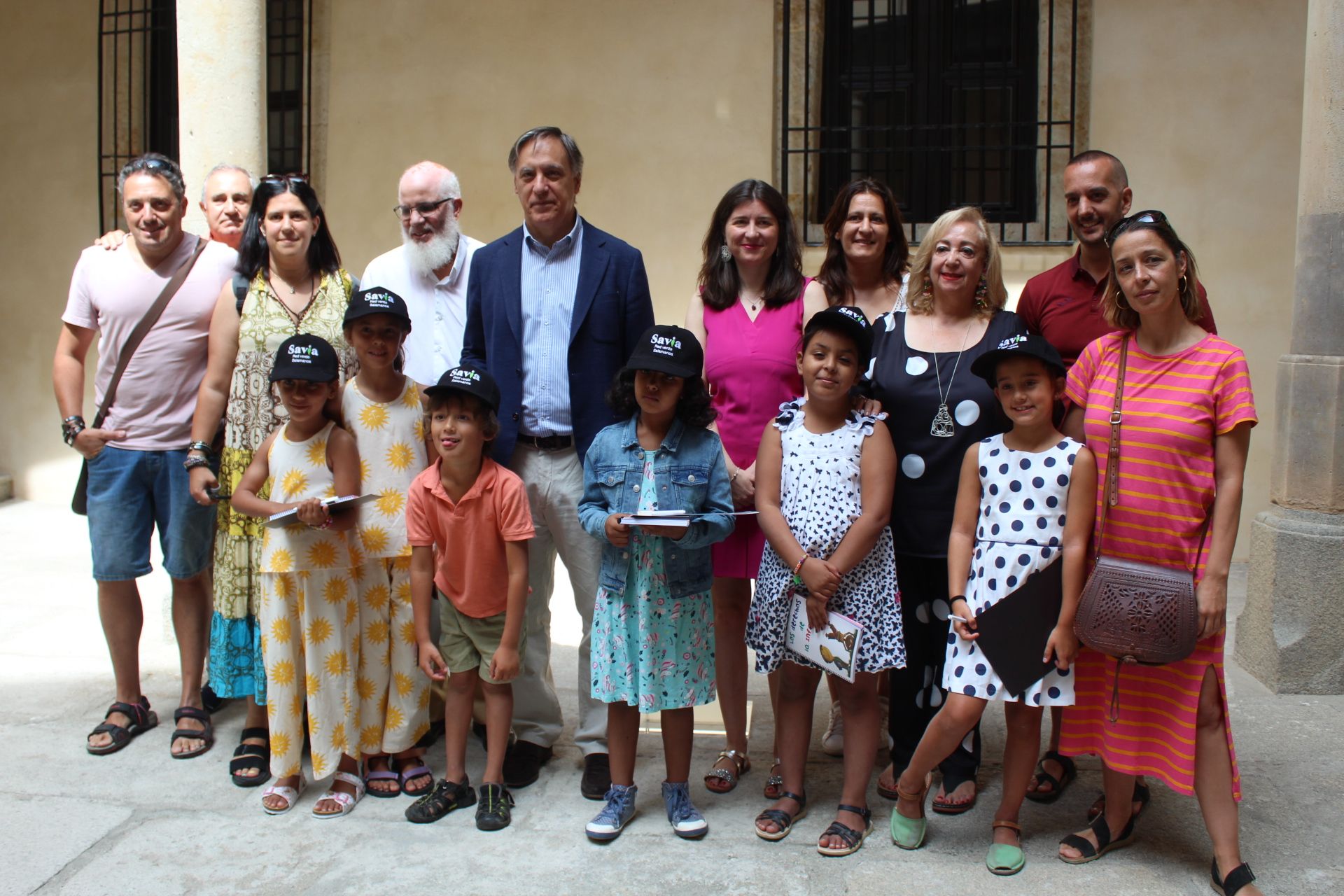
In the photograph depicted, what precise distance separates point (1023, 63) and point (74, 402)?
570cm

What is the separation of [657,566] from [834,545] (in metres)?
0.56

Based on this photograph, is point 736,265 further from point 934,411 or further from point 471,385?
point 471,385

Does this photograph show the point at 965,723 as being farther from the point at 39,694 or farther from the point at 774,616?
the point at 39,694

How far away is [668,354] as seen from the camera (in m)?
3.52

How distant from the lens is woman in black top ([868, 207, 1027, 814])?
359cm

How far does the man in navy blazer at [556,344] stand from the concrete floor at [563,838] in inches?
16.8


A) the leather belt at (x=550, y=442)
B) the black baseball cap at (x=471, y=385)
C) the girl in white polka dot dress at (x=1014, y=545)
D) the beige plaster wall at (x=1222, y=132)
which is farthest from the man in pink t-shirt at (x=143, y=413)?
the beige plaster wall at (x=1222, y=132)

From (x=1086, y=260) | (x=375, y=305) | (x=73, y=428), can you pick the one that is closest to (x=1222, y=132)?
Result: (x=1086, y=260)

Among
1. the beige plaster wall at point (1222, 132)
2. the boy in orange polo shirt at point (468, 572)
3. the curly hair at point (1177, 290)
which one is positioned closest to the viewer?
the curly hair at point (1177, 290)

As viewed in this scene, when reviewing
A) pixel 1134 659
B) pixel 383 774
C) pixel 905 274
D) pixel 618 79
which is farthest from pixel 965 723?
pixel 618 79

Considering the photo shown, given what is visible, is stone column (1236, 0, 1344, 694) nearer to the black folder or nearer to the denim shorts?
the black folder

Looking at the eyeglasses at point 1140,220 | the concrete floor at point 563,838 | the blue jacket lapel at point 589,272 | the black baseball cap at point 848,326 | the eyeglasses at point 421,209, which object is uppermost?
the eyeglasses at point 421,209

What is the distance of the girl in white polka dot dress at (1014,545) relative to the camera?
332 centimetres

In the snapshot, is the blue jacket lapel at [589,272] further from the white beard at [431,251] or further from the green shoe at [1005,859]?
the green shoe at [1005,859]
